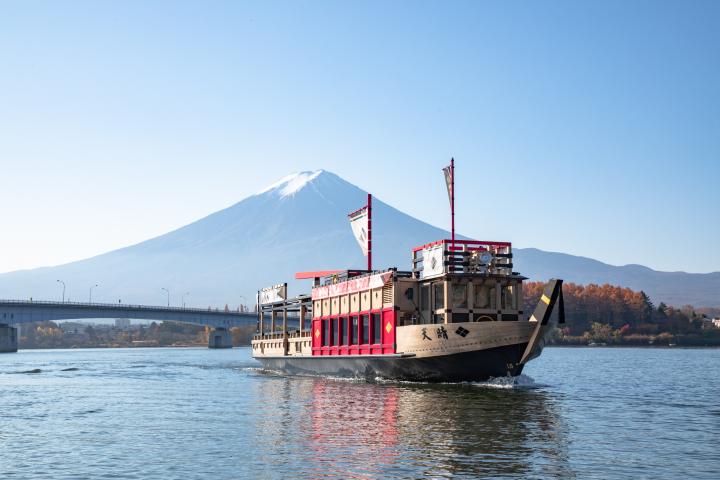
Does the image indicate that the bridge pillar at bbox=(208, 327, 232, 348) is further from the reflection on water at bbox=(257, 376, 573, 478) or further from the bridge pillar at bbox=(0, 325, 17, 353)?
the reflection on water at bbox=(257, 376, 573, 478)

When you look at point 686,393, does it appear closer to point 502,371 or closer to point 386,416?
point 502,371

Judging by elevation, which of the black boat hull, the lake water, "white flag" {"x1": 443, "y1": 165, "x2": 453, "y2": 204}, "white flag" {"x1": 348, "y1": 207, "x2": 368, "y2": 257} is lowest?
the lake water

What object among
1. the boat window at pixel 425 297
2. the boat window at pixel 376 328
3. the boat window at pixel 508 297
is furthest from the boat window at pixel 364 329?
the boat window at pixel 508 297

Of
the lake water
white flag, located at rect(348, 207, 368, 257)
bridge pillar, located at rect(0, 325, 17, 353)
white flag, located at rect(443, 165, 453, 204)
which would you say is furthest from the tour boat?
bridge pillar, located at rect(0, 325, 17, 353)

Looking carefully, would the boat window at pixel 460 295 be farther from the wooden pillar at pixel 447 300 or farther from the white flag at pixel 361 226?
the white flag at pixel 361 226

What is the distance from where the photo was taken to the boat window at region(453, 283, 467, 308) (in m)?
47.3

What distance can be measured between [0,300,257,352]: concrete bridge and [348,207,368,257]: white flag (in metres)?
98.9

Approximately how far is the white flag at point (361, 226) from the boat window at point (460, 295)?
1314 cm

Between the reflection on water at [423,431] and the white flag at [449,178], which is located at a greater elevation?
the white flag at [449,178]

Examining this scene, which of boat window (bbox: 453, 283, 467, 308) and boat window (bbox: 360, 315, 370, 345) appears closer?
boat window (bbox: 453, 283, 467, 308)

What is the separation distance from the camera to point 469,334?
4425 cm

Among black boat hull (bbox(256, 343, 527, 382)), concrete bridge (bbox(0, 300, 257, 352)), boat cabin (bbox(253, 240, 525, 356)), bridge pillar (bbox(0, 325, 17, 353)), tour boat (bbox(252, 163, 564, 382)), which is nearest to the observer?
tour boat (bbox(252, 163, 564, 382))

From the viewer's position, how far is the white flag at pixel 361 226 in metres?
60.7

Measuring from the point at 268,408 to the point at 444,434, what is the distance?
1194 centimetres
